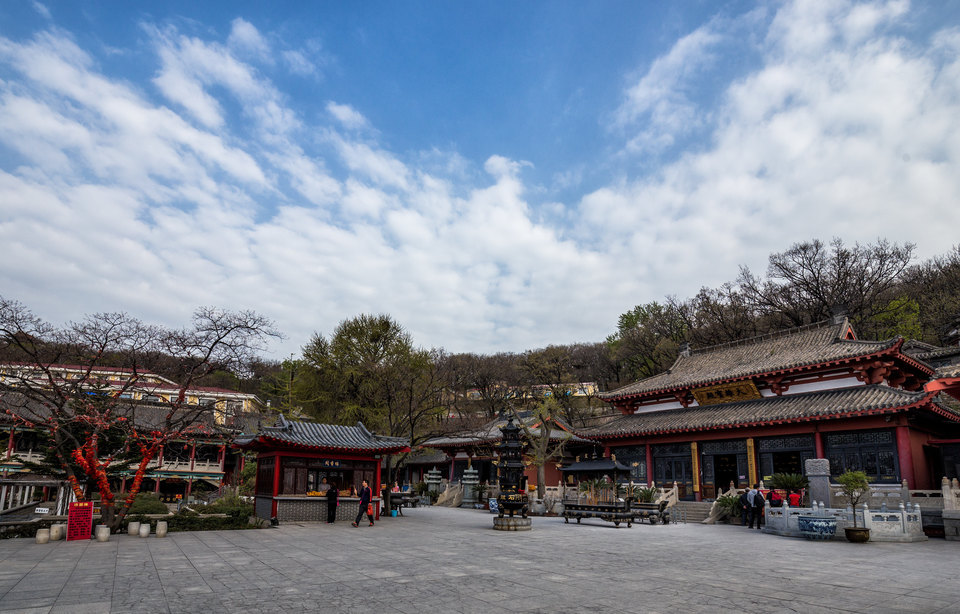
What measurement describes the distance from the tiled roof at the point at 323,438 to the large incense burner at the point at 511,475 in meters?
4.38

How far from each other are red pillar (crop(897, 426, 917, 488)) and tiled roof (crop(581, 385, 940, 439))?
1263 mm

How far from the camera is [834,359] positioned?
21969 mm

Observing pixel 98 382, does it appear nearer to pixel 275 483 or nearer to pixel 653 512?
pixel 275 483

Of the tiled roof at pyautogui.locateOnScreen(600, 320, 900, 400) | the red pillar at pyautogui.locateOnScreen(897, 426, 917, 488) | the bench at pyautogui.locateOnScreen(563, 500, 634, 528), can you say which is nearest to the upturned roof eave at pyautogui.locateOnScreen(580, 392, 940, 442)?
the red pillar at pyautogui.locateOnScreen(897, 426, 917, 488)

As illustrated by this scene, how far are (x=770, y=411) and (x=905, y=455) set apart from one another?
4.79 metres

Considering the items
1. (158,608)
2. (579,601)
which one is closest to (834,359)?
(579,601)

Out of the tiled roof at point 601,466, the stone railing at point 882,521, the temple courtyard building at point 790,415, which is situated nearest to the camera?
the stone railing at point 882,521

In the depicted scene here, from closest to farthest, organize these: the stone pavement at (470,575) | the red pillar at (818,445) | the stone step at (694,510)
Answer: the stone pavement at (470,575) → the red pillar at (818,445) → the stone step at (694,510)

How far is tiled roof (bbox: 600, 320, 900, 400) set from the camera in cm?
2281

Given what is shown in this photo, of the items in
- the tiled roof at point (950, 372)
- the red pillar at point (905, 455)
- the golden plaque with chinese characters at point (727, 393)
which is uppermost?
the golden plaque with chinese characters at point (727, 393)

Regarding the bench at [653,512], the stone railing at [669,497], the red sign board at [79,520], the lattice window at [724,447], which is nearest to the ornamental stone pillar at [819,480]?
the bench at [653,512]

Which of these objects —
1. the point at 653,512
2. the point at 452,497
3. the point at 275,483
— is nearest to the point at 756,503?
the point at 653,512

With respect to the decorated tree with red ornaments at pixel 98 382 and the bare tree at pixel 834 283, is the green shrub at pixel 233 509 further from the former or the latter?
the bare tree at pixel 834 283

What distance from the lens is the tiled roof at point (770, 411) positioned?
19.7 meters
